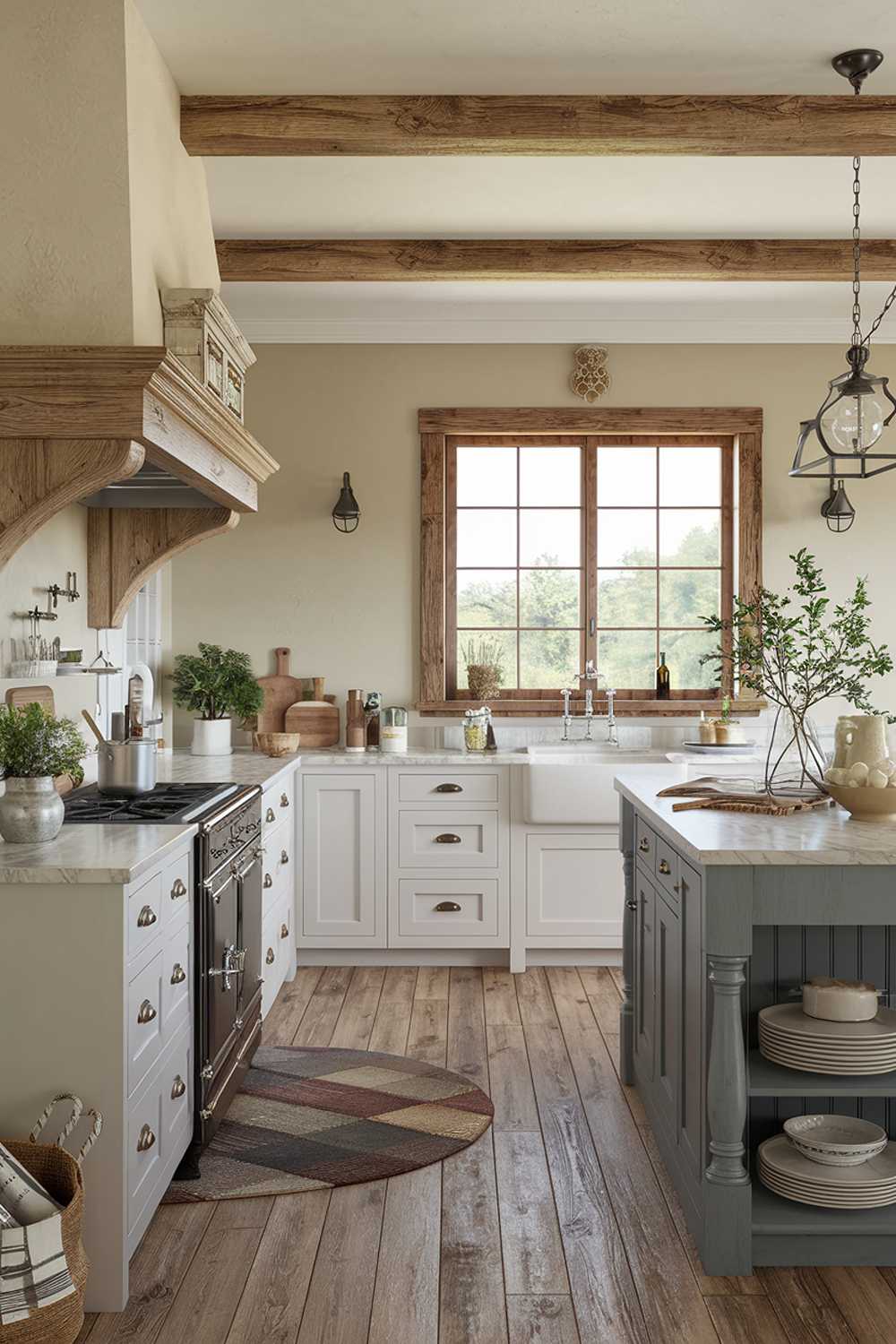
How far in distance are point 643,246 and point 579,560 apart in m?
1.51

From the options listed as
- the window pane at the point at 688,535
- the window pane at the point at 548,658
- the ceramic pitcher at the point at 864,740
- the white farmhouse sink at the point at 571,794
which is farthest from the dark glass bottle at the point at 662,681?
the ceramic pitcher at the point at 864,740

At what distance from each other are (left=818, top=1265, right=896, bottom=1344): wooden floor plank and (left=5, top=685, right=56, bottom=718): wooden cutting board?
230 cm

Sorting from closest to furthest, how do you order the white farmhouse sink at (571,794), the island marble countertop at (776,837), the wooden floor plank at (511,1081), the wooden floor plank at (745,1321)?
the wooden floor plank at (745,1321)
the island marble countertop at (776,837)
the wooden floor plank at (511,1081)
the white farmhouse sink at (571,794)

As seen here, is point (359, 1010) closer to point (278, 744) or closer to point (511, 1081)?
point (511, 1081)

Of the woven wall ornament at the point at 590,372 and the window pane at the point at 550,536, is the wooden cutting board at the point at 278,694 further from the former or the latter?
the woven wall ornament at the point at 590,372

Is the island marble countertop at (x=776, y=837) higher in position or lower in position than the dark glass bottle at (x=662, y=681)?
lower

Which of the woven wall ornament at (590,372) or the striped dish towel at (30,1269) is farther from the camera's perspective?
the woven wall ornament at (590,372)

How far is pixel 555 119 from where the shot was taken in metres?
3.39

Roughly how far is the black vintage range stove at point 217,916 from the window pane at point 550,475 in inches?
95.1

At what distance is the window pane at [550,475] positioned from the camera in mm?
5586

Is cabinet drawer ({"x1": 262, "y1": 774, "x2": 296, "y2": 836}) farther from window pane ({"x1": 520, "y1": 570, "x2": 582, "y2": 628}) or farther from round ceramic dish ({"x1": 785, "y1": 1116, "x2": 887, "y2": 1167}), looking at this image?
round ceramic dish ({"x1": 785, "y1": 1116, "x2": 887, "y2": 1167})

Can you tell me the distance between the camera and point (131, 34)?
2.91 metres

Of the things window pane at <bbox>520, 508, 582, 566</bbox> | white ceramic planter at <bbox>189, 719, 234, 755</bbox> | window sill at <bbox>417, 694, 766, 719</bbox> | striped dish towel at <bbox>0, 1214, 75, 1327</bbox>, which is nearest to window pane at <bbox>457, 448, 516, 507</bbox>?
window pane at <bbox>520, 508, 582, 566</bbox>

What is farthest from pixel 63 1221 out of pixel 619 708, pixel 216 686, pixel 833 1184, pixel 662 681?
pixel 662 681
